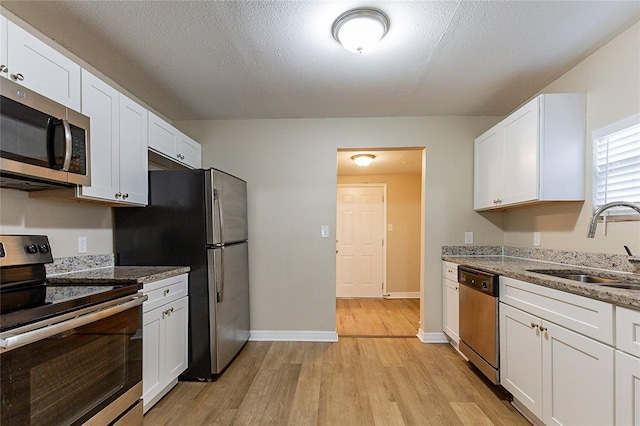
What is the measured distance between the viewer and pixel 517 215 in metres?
2.93

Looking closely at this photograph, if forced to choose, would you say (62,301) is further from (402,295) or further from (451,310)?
(402,295)

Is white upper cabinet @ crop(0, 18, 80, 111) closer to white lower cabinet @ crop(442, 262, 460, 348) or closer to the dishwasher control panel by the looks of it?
the dishwasher control panel

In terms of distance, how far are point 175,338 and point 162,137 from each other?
1622 mm

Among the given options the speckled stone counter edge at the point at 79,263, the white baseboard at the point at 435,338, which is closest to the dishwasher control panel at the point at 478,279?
the white baseboard at the point at 435,338

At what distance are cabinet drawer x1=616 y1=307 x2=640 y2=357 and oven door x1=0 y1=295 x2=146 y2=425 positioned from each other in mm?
2255

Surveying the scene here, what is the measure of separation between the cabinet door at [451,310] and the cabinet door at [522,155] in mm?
972

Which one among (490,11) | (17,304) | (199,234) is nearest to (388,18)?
(490,11)

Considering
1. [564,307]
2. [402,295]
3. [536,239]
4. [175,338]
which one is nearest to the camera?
[564,307]

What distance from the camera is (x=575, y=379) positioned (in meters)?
1.46

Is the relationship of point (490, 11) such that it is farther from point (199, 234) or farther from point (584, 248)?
point (199, 234)

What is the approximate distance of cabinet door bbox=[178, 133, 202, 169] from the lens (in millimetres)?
2841

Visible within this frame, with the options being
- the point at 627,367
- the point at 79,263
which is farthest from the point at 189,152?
the point at 627,367

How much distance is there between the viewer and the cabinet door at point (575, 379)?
1307mm

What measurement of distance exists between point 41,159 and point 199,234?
1.10 m
